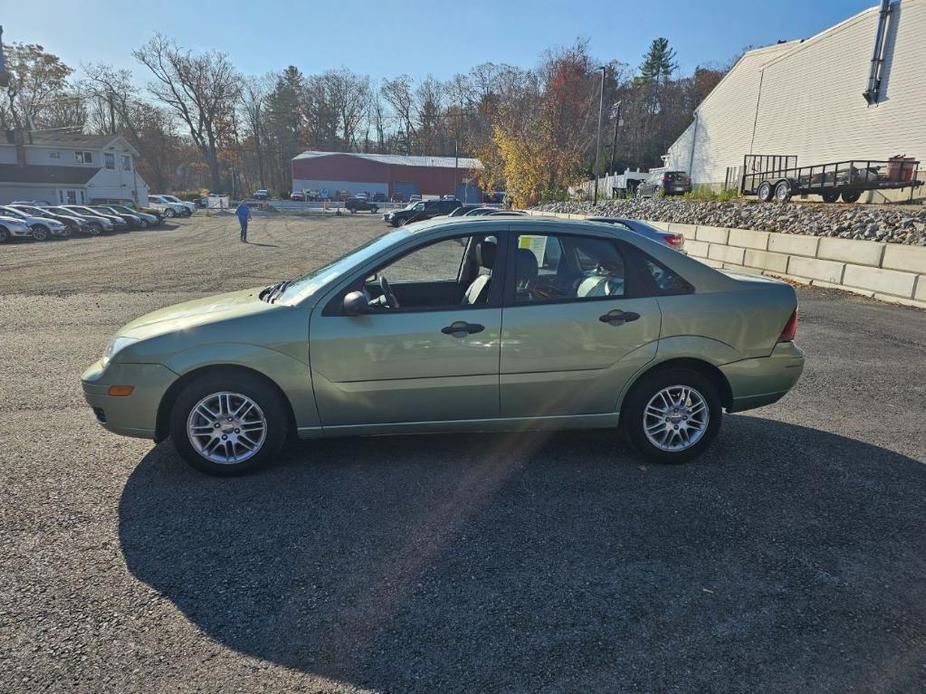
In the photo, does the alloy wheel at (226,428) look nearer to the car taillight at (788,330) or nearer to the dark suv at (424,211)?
the car taillight at (788,330)

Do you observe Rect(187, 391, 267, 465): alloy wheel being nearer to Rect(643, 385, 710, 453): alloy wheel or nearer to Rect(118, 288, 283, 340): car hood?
Rect(118, 288, 283, 340): car hood

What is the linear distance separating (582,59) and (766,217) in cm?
4157

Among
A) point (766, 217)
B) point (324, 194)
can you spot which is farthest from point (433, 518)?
point (324, 194)

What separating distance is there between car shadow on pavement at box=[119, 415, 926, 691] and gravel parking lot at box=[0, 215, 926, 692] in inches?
0.5

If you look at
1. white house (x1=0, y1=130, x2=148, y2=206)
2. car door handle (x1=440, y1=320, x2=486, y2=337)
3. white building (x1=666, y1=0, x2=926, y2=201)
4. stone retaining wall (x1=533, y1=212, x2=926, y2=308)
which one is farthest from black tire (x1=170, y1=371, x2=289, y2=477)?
white house (x1=0, y1=130, x2=148, y2=206)

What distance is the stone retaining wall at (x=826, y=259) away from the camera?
34.8 feet

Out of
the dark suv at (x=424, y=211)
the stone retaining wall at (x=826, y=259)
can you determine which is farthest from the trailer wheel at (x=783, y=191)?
the dark suv at (x=424, y=211)

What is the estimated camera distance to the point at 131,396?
12.2 feet

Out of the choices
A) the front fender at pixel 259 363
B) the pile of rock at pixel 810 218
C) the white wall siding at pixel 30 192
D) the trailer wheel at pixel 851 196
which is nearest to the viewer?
the front fender at pixel 259 363

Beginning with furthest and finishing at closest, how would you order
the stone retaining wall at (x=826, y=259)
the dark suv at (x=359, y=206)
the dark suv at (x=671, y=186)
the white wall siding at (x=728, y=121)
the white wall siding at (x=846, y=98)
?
the dark suv at (x=359, y=206) → the white wall siding at (x=728, y=121) → the dark suv at (x=671, y=186) → the white wall siding at (x=846, y=98) → the stone retaining wall at (x=826, y=259)

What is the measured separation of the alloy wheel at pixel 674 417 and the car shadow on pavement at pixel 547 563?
21 centimetres

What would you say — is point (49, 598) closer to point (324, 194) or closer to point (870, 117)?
point (870, 117)

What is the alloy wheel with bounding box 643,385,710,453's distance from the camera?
4.11 meters

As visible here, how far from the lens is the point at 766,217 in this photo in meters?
15.9
